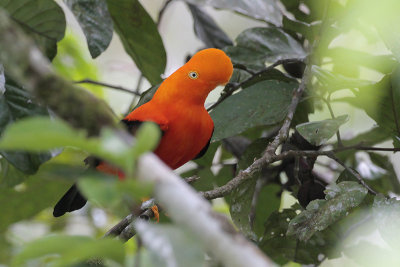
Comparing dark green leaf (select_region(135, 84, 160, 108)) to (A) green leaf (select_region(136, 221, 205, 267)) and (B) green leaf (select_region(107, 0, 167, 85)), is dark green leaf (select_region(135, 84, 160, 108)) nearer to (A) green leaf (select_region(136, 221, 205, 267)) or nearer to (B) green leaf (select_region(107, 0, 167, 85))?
(B) green leaf (select_region(107, 0, 167, 85))

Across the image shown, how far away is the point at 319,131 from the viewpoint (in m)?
1.26

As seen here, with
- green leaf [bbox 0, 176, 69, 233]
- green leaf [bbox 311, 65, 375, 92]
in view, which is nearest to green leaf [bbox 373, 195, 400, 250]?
green leaf [bbox 311, 65, 375, 92]

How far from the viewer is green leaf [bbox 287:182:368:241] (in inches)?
45.9

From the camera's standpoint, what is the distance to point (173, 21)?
4.62 metres

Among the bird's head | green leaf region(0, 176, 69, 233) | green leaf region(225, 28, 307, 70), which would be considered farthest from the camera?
green leaf region(0, 176, 69, 233)

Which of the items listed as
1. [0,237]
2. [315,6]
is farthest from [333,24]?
[0,237]

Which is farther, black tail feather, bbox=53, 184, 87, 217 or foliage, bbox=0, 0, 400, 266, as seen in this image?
black tail feather, bbox=53, 184, 87, 217

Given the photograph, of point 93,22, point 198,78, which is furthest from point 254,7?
point 93,22

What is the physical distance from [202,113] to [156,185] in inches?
42.8

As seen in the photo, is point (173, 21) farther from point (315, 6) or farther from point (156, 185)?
point (156, 185)

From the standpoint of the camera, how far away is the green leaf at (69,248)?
1.79ft

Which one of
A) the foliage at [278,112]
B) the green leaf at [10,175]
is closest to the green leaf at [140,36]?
the foliage at [278,112]

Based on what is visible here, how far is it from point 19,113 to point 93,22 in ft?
1.19

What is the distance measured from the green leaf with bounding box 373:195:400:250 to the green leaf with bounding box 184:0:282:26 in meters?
0.73
